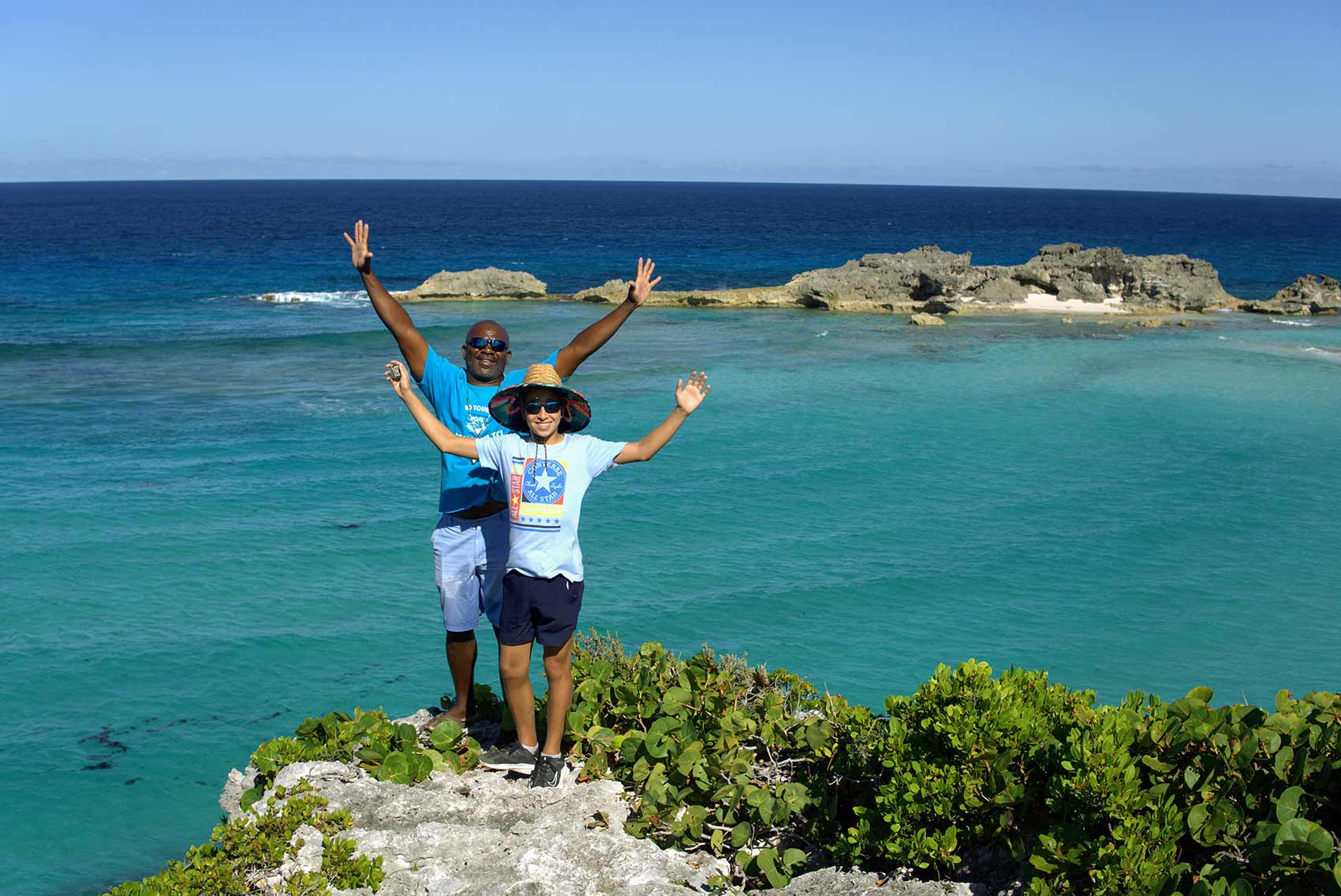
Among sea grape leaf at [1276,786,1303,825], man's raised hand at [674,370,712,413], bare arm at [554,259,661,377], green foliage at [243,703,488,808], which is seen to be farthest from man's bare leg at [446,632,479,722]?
sea grape leaf at [1276,786,1303,825]

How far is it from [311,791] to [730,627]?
5974mm

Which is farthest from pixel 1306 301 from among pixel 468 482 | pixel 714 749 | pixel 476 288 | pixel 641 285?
pixel 468 482

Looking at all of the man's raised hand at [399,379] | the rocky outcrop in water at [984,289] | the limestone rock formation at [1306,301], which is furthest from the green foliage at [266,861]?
→ the limestone rock formation at [1306,301]

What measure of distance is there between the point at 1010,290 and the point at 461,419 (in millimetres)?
34593

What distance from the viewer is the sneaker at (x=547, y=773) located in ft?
16.6

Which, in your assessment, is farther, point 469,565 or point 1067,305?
point 1067,305

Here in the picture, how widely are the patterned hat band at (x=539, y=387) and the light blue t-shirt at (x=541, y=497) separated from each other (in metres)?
0.13

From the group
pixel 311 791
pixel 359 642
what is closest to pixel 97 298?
pixel 359 642

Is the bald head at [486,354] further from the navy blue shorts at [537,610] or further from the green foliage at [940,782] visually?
the green foliage at [940,782]

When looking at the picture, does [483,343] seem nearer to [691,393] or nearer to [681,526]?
[691,393]

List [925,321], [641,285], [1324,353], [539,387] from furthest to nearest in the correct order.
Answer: [925,321]
[1324,353]
[641,285]
[539,387]

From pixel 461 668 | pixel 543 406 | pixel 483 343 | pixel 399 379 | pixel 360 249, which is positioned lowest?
pixel 461 668

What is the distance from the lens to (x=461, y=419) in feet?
18.1

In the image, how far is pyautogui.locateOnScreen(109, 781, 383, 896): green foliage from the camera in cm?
422
